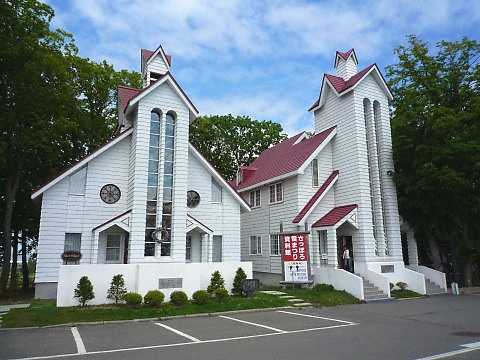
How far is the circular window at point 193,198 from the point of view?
2028 cm

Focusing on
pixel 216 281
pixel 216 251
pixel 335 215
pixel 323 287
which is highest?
pixel 335 215

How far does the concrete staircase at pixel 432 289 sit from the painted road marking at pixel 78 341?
1744 centimetres

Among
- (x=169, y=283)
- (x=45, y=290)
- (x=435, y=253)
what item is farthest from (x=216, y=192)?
(x=435, y=253)

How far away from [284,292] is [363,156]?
9346 millimetres

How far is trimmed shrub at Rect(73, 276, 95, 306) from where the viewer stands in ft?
47.7

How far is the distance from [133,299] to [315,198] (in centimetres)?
1232

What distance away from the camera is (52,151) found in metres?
24.0

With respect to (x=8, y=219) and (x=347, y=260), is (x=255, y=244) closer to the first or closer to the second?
(x=347, y=260)

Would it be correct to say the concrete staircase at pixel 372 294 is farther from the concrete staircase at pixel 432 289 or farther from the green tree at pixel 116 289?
the green tree at pixel 116 289

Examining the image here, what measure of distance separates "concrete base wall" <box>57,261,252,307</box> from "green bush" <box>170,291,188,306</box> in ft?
3.71

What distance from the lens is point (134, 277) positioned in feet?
52.3

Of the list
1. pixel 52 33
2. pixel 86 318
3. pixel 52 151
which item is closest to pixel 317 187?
pixel 86 318

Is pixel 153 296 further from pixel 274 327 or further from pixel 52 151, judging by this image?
pixel 52 151

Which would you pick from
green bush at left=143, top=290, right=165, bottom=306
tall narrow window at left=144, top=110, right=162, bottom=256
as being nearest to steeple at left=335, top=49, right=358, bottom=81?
tall narrow window at left=144, top=110, right=162, bottom=256
